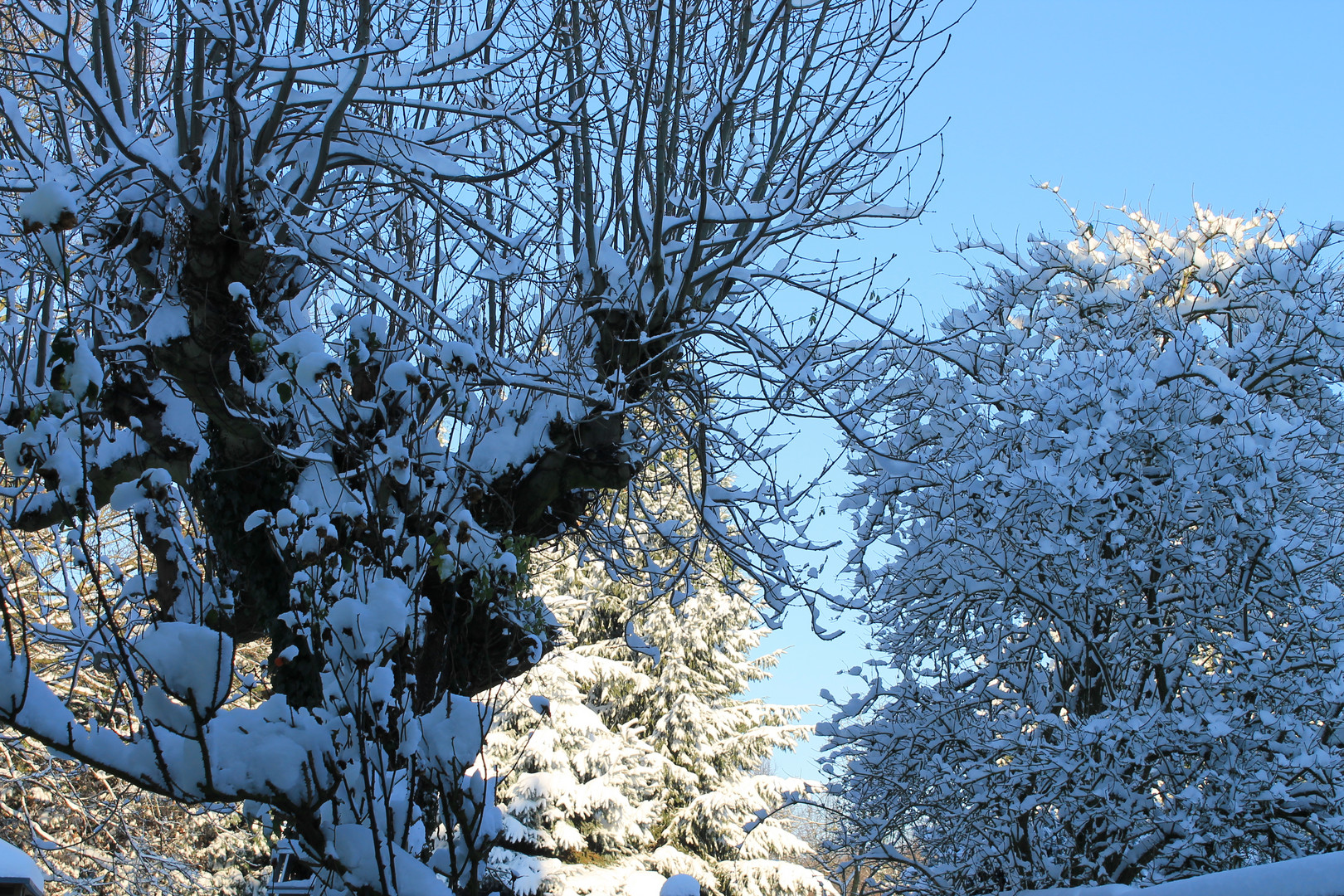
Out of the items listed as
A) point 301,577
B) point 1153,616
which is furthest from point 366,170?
point 1153,616

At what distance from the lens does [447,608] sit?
13.0ft

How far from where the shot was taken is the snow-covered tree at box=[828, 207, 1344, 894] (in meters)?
4.92

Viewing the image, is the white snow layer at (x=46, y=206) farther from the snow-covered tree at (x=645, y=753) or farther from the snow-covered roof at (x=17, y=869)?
the snow-covered tree at (x=645, y=753)

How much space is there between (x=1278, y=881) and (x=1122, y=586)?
3071 mm

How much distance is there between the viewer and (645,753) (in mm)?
14094

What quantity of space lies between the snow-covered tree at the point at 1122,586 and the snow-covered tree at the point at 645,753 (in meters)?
5.92

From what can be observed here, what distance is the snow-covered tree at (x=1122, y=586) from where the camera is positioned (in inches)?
194

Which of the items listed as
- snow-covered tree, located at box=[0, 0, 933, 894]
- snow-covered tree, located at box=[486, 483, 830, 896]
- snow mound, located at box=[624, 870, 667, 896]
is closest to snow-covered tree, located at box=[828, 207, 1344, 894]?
snow-covered tree, located at box=[0, 0, 933, 894]

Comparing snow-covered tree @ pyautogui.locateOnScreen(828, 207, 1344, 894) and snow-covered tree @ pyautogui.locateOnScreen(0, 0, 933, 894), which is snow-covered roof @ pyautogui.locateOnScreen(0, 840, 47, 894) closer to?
snow-covered tree @ pyautogui.locateOnScreen(0, 0, 933, 894)

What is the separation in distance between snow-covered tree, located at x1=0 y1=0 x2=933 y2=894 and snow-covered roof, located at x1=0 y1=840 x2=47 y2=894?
0.97 meters

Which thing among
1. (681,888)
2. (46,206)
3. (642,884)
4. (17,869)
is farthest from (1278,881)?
(642,884)

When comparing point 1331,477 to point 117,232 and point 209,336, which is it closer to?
point 209,336

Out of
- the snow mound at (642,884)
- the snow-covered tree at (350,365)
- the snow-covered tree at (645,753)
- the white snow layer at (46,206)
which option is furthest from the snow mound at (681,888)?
the snow mound at (642,884)

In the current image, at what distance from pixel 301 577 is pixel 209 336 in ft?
4.77
